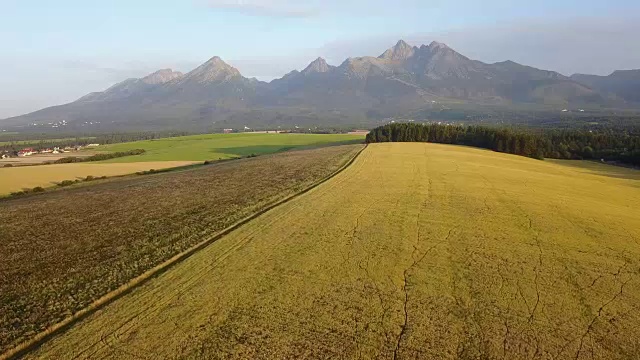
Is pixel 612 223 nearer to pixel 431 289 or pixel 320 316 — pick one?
pixel 431 289

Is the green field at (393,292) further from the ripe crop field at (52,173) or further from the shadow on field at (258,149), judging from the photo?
the shadow on field at (258,149)

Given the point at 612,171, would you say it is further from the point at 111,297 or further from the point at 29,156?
the point at 29,156

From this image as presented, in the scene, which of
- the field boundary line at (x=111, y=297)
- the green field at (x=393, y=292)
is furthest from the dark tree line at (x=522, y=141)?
the field boundary line at (x=111, y=297)

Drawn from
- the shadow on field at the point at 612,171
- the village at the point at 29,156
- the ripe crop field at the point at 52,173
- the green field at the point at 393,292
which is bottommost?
the shadow on field at the point at 612,171

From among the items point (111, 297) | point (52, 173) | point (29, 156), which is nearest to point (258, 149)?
point (52, 173)

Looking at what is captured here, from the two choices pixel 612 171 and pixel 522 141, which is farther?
pixel 522 141

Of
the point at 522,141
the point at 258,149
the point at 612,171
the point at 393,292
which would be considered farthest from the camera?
the point at 258,149
